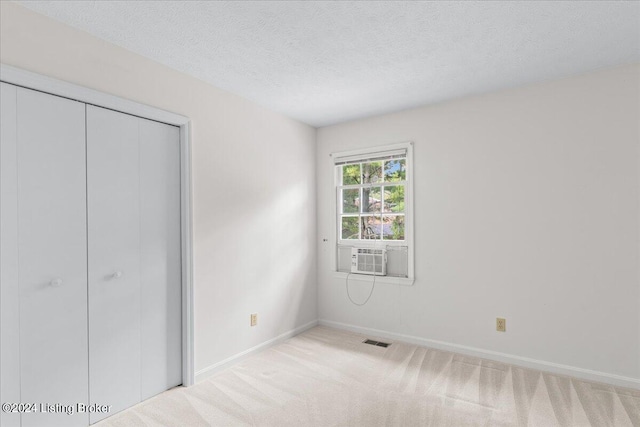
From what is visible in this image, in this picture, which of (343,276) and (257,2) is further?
(343,276)

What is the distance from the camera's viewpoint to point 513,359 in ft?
9.70

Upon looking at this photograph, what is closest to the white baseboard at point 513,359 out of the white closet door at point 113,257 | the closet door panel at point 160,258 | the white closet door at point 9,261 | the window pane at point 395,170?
the window pane at point 395,170

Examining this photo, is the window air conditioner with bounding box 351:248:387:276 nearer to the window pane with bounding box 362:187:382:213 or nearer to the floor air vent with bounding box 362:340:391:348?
the window pane with bounding box 362:187:382:213

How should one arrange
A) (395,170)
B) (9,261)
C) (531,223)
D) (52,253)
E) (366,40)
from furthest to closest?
1. (395,170)
2. (531,223)
3. (366,40)
4. (52,253)
5. (9,261)

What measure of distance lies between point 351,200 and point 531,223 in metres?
1.84

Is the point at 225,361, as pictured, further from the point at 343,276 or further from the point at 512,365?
the point at 512,365

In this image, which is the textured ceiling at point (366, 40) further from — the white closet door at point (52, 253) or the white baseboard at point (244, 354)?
the white baseboard at point (244, 354)

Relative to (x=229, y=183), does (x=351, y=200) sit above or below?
below

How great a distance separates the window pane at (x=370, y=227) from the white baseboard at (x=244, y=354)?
1.28 m

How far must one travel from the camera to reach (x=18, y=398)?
5.95 ft

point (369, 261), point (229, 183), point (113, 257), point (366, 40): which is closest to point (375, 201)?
point (369, 261)

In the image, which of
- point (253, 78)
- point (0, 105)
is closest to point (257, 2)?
point (253, 78)

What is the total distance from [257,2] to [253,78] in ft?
3.17

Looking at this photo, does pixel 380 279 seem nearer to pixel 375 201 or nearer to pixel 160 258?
pixel 375 201
